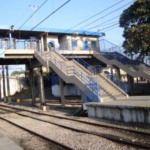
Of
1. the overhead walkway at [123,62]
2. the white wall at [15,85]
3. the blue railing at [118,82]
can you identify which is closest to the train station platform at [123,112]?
the blue railing at [118,82]

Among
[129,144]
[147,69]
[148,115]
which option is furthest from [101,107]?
[147,69]

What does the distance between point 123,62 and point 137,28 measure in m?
5.94

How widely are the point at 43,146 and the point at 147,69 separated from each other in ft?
66.4

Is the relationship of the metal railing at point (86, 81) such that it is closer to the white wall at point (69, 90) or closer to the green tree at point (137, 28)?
the green tree at point (137, 28)

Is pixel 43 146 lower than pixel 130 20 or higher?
lower

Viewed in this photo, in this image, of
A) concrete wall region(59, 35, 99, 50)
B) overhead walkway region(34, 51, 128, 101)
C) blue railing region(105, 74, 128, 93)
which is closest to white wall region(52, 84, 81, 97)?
concrete wall region(59, 35, 99, 50)

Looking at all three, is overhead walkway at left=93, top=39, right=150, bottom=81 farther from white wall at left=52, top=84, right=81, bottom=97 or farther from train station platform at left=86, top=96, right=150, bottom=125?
train station platform at left=86, top=96, right=150, bottom=125

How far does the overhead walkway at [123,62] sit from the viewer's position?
2975cm

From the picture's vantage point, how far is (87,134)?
13.3 metres

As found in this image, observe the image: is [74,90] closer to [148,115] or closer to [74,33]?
[74,33]

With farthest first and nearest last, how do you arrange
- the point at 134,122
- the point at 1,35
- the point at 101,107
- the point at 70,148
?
the point at 1,35 → the point at 101,107 → the point at 134,122 → the point at 70,148

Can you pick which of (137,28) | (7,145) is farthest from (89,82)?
(7,145)

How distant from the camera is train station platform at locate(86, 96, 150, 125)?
14438 millimetres

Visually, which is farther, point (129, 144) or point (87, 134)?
point (87, 134)
